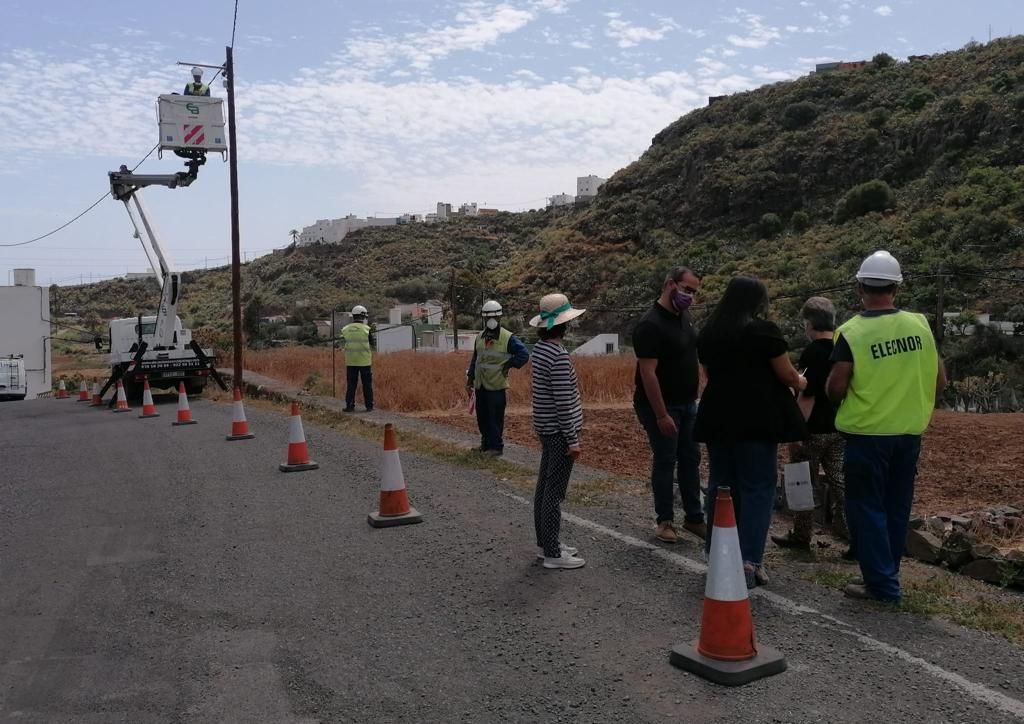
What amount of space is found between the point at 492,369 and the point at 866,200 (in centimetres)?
4145

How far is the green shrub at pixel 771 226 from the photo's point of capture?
5184 centimetres

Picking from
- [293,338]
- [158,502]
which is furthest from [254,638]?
[293,338]

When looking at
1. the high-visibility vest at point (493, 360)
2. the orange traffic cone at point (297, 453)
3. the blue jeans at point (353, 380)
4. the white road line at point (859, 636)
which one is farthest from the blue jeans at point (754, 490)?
the blue jeans at point (353, 380)

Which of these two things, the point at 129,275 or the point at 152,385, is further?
the point at 129,275

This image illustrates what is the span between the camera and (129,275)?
370ft

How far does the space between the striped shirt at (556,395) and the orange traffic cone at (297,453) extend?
5256mm

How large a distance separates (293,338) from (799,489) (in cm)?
4994

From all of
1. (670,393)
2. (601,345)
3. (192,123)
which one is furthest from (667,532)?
(601,345)

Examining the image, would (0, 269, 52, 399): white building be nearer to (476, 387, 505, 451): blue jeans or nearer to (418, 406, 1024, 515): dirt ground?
(418, 406, 1024, 515): dirt ground

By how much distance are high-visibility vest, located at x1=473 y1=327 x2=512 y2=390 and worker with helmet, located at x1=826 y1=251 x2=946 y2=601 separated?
6.07m

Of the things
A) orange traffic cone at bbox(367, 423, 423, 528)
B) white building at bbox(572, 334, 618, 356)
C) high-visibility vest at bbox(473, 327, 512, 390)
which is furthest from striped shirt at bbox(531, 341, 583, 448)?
white building at bbox(572, 334, 618, 356)

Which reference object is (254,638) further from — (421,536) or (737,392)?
(737,392)

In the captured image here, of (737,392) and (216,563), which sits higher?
(737,392)

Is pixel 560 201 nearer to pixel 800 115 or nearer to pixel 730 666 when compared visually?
pixel 800 115
